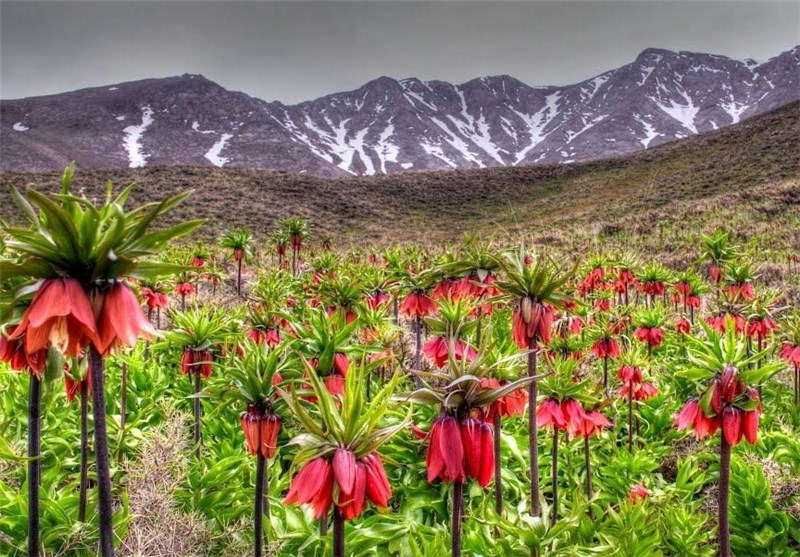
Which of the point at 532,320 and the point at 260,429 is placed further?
the point at 532,320

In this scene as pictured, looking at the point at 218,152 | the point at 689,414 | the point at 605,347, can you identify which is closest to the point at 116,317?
the point at 689,414

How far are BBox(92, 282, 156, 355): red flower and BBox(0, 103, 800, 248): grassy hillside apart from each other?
834 inches

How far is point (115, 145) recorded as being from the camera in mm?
107812

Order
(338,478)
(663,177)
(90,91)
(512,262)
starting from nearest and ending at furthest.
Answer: (338,478), (512,262), (663,177), (90,91)

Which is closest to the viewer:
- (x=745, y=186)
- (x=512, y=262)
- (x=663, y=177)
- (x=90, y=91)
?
(x=512, y=262)

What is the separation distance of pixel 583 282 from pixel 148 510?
8520mm

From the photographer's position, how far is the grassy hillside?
26.2 metres

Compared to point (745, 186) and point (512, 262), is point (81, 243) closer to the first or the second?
point (512, 262)

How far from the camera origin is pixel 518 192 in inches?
1767

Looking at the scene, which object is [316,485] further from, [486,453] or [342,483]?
[486,453]

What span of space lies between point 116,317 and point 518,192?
45193mm

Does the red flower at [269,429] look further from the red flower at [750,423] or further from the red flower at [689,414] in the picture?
the red flower at [750,423]

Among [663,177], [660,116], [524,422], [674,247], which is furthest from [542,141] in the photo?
[524,422]

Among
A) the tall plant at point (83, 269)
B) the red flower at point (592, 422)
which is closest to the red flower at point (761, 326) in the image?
the red flower at point (592, 422)
